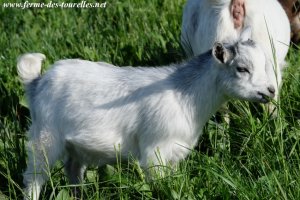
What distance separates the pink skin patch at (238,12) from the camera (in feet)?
16.3

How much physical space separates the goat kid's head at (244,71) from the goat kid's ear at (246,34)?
0.23 feet

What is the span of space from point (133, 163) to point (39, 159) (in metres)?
0.56

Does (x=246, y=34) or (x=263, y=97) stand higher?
(x=246, y=34)

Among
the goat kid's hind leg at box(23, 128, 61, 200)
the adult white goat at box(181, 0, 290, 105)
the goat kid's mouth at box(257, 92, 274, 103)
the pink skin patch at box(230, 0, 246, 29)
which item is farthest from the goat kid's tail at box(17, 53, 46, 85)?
the goat kid's mouth at box(257, 92, 274, 103)

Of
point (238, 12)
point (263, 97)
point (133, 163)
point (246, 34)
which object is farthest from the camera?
point (238, 12)

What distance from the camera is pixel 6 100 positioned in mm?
6117

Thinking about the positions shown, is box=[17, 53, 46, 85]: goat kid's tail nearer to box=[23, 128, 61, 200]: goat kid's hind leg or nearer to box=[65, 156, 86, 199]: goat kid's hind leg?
box=[23, 128, 61, 200]: goat kid's hind leg

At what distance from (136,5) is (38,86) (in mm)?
2887

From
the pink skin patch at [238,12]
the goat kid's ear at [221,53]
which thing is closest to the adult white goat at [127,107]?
the goat kid's ear at [221,53]

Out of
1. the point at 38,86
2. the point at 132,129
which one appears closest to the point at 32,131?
the point at 38,86

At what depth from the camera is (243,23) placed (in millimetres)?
5035

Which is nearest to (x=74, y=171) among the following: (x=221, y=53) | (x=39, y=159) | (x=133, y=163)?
(x=39, y=159)

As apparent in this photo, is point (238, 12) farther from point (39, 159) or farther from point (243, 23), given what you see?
point (39, 159)

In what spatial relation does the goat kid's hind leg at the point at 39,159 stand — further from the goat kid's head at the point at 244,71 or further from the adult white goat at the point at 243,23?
the adult white goat at the point at 243,23
